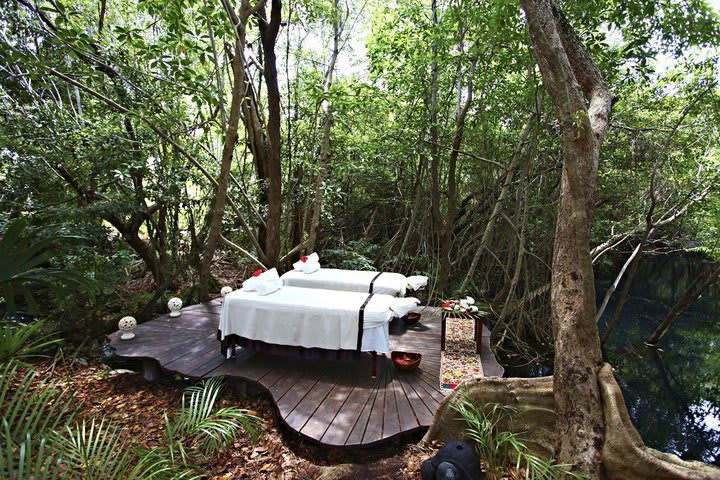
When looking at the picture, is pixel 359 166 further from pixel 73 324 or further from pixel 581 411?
pixel 581 411

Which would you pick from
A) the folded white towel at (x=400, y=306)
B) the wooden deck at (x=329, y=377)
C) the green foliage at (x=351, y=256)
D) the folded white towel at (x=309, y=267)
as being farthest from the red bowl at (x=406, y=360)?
the green foliage at (x=351, y=256)

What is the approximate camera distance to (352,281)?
179 inches

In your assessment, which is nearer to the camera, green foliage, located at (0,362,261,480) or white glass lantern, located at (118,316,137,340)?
green foliage, located at (0,362,261,480)

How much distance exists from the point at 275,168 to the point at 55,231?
243 cm

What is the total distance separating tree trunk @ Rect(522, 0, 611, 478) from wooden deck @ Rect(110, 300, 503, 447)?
100 cm

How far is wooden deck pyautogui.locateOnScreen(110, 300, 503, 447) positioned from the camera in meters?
2.54

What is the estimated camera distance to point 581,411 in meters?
1.82

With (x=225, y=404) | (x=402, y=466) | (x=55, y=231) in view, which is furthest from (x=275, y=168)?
(x=402, y=466)

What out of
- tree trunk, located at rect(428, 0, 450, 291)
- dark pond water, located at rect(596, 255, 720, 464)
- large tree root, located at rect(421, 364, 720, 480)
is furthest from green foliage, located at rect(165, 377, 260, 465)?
dark pond water, located at rect(596, 255, 720, 464)

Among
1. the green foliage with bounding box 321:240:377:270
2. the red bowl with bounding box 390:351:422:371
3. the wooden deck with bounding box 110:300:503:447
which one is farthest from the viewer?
the green foliage with bounding box 321:240:377:270

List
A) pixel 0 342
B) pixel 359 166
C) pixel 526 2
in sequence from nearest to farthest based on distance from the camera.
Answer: pixel 526 2
pixel 0 342
pixel 359 166

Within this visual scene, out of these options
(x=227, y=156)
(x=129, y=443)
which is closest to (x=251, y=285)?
(x=129, y=443)

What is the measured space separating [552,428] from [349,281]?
2811 millimetres

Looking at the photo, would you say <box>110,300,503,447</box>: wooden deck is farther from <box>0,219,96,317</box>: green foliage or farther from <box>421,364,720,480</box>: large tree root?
<box>0,219,96,317</box>: green foliage
